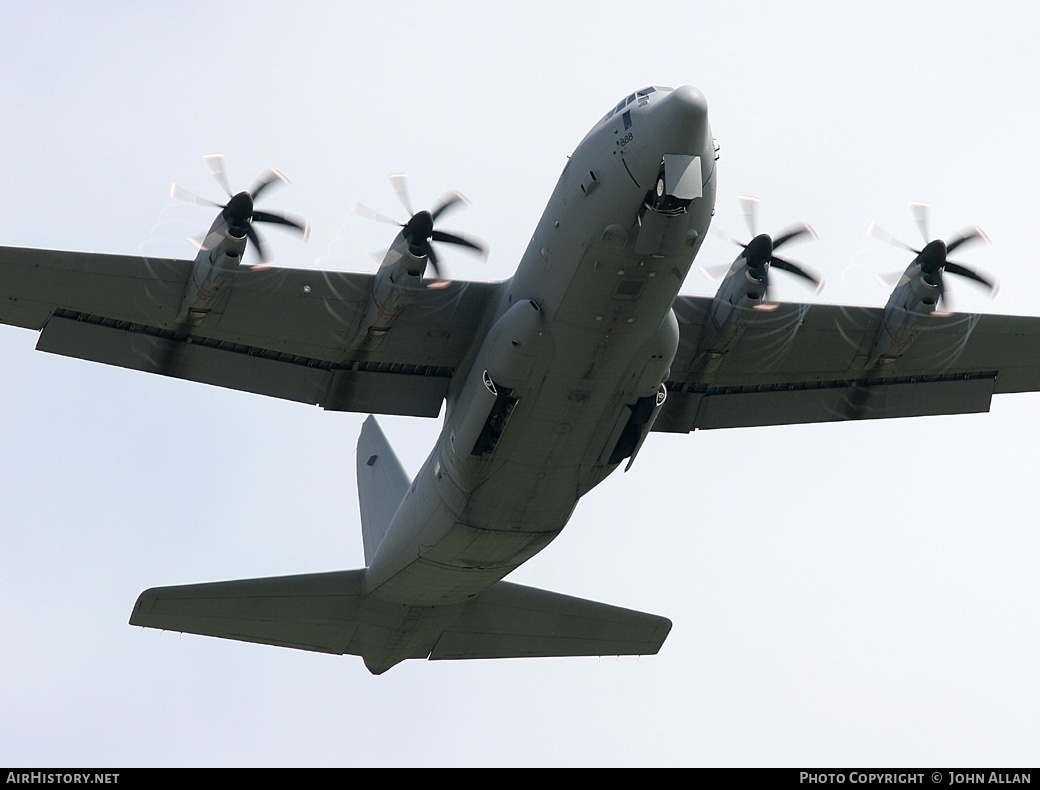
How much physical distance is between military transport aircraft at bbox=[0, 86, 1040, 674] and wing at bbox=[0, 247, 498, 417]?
39 mm

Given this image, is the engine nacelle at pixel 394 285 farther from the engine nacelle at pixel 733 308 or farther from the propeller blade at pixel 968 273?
the propeller blade at pixel 968 273

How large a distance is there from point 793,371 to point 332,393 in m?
9.00

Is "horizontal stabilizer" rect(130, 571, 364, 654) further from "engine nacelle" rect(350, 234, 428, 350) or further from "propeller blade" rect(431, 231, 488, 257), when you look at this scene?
"propeller blade" rect(431, 231, 488, 257)

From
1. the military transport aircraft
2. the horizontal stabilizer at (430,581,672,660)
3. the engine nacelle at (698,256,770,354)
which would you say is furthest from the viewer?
the horizontal stabilizer at (430,581,672,660)

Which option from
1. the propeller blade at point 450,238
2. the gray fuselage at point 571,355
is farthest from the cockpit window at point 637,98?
the propeller blade at point 450,238

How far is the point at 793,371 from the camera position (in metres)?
26.9

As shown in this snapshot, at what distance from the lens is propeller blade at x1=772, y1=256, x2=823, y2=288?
23.5 m

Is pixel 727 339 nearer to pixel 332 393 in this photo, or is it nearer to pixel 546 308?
pixel 546 308

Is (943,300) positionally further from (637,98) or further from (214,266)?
(214,266)

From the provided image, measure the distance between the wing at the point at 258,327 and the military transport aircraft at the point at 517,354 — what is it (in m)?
0.04

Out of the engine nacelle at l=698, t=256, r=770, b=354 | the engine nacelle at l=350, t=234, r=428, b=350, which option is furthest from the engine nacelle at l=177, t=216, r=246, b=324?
the engine nacelle at l=698, t=256, r=770, b=354

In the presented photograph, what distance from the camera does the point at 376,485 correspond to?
30.2 metres

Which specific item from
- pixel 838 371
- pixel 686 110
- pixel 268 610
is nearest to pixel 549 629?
pixel 268 610

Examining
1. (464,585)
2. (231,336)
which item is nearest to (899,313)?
(464,585)
